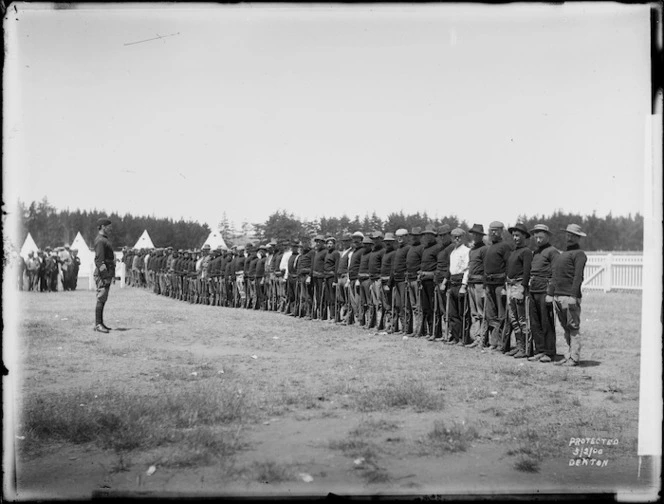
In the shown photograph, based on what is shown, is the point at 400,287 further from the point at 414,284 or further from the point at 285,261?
the point at 285,261

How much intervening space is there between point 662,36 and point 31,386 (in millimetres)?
7963

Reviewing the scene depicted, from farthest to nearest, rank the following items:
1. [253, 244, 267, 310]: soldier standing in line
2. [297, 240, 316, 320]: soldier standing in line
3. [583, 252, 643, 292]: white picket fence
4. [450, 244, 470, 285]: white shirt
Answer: [583, 252, 643, 292]: white picket fence < [253, 244, 267, 310]: soldier standing in line < [297, 240, 316, 320]: soldier standing in line < [450, 244, 470, 285]: white shirt

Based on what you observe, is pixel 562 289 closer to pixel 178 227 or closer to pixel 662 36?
pixel 662 36

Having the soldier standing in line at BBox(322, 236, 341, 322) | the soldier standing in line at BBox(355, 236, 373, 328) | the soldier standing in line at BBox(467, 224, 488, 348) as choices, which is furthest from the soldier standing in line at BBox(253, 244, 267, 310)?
the soldier standing in line at BBox(467, 224, 488, 348)

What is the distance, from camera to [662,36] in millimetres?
5816

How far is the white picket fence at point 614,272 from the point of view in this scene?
2808 cm

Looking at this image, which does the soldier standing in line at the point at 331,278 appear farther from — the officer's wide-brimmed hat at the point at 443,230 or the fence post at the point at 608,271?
the fence post at the point at 608,271

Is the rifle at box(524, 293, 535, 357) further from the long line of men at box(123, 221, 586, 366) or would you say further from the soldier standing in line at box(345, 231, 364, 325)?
the soldier standing in line at box(345, 231, 364, 325)

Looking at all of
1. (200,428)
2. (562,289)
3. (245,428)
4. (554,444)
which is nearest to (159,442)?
(200,428)

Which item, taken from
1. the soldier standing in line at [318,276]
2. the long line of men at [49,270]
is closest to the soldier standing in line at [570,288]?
the soldier standing in line at [318,276]

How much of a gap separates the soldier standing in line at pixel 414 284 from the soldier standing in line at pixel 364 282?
1.71 metres

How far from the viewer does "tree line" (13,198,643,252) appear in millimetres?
31147

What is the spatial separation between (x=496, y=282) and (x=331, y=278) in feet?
21.7

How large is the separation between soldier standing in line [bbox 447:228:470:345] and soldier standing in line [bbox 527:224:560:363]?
6.33ft
